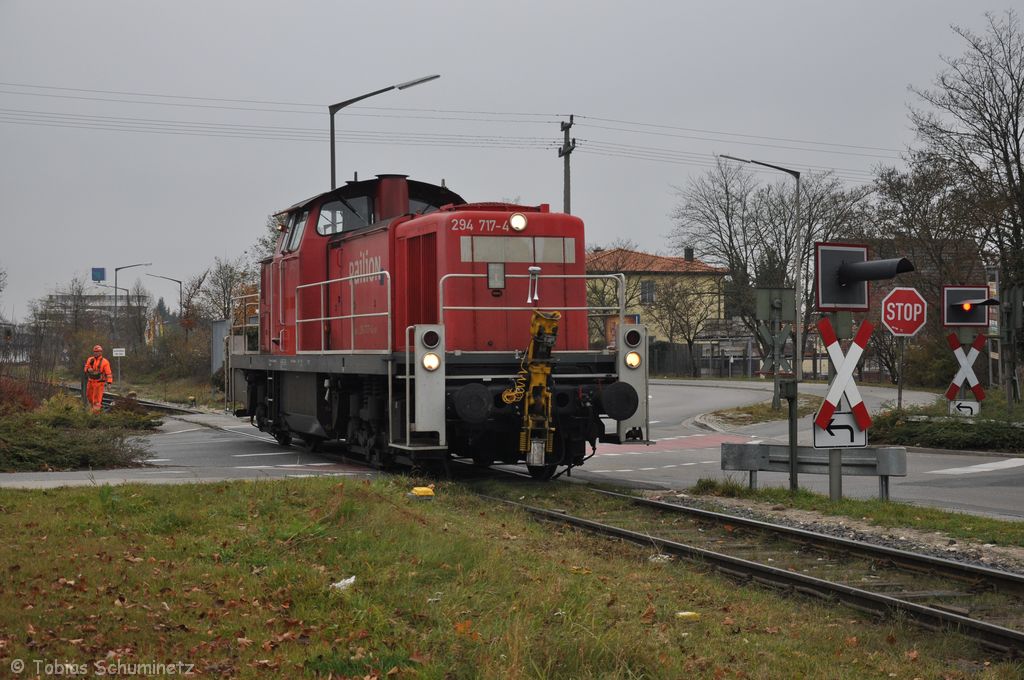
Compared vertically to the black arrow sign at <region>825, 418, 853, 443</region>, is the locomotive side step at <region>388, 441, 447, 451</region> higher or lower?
lower

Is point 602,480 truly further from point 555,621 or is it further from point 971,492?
point 555,621

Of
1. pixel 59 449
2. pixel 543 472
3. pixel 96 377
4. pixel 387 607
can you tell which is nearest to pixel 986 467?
pixel 543 472

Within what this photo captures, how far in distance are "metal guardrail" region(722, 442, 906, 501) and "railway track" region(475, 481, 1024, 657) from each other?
1856mm

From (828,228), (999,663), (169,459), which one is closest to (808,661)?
(999,663)

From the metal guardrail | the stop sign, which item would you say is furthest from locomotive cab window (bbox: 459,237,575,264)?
the stop sign

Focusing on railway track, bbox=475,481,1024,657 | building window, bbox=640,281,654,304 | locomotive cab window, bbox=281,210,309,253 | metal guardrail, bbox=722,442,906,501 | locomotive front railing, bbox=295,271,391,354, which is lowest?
railway track, bbox=475,481,1024,657

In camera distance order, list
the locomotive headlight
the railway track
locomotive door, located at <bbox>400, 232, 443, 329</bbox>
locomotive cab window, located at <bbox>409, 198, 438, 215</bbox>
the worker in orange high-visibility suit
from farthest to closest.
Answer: the worker in orange high-visibility suit, locomotive cab window, located at <bbox>409, 198, 438, 215</bbox>, locomotive door, located at <bbox>400, 232, 443, 329</bbox>, the locomotive headlight, the railway track

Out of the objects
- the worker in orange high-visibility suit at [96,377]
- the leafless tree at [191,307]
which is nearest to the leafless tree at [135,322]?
the leafless tree at [191,307]

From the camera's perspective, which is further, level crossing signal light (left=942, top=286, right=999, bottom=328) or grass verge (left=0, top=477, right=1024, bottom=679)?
level crossing signal light (left=942, top=286, right=999, bottom=328)

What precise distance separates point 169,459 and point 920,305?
49.9 ft

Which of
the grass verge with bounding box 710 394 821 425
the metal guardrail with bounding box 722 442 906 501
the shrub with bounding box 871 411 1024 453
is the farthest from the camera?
the grass verge with bounding box 710 394 821 425

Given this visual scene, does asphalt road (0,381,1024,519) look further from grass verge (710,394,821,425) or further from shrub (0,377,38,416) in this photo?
shrub (0,377,38,416)

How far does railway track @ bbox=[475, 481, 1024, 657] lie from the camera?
6.80 meters

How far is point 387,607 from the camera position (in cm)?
622
